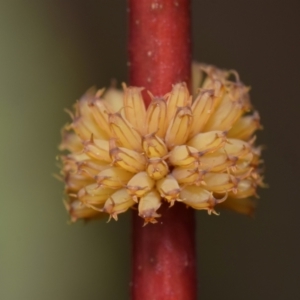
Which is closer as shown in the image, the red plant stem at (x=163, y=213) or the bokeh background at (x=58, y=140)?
the red plant stem at (x=163, y=213)

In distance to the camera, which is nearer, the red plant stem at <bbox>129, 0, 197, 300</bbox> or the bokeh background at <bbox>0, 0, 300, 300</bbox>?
the red plant stem at <bbox>129, 0, 197, 300</bbox>

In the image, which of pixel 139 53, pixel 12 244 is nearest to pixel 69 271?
pixel 12 244

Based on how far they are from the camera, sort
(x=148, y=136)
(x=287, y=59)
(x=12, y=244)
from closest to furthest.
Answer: (x=148, y=136) < (x=12, y=244) < (x=287, y=59)

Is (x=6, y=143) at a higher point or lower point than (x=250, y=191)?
higher

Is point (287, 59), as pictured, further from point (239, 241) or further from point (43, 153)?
point (43, 153)

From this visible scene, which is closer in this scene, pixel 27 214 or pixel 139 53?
pixel 139 53
